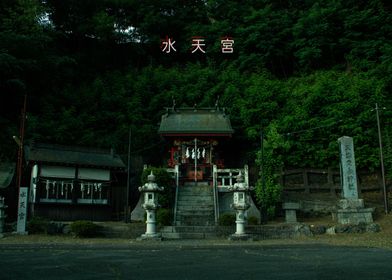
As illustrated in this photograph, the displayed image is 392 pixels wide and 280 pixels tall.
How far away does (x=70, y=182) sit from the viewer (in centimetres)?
2177

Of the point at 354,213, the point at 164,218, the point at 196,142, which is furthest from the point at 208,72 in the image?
the point at 354,213

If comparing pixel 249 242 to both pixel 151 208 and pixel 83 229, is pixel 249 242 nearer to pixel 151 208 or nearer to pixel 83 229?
pixel 151 208

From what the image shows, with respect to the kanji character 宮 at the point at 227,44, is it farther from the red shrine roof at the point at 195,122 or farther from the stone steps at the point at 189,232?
the stone steps at the point at 189,232

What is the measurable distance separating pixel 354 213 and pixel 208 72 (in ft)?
61.5

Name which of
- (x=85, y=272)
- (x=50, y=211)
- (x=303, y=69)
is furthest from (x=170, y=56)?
(x=85, y=272)

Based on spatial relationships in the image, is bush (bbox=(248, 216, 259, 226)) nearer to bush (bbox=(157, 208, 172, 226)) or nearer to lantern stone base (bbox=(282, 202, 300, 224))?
lantern stone base (bbox=(282, 202, 300, 224))

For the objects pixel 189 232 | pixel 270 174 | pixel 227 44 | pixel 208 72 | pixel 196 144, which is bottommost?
pixel 189 232

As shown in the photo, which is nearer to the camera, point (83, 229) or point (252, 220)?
point (83, 229)

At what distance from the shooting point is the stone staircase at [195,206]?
1963cm

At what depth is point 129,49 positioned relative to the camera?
4038 centimetres

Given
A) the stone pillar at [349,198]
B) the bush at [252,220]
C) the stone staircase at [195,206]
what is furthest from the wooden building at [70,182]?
the stone pillar at [349,198]

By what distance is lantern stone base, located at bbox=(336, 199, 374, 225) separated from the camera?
1908 cm

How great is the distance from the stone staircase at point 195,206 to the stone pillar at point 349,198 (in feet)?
21.3

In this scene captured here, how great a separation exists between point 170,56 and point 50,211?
24.5m
